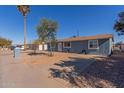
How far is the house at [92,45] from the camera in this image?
840 inches

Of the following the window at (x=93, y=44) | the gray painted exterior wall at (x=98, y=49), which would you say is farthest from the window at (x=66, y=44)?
the window at (x=93, y=44)

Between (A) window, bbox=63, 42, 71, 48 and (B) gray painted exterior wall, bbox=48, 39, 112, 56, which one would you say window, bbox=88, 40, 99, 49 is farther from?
(A) window, bbox=63, 42, 71, 48

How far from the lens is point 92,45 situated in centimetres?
2322

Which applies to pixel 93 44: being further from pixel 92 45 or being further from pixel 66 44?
pixel 66 44

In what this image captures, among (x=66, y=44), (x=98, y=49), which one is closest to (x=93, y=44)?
(x=98, y=49)

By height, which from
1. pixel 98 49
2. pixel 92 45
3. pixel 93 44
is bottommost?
pixel 98 49

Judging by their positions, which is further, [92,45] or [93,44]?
Result: [92,45]

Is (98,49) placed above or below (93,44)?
below

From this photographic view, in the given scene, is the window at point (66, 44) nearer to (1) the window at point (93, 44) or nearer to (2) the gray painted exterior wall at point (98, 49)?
(2) the gray painted exterior wall at point (98, 49)

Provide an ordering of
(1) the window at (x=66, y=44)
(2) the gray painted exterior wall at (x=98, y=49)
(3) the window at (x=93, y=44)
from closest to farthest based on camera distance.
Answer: (2) the gray painted exterior wall at (x=98, y=49) → (3) the window at (x=93, y=44) → (1) the window at (x=66, y=44)
